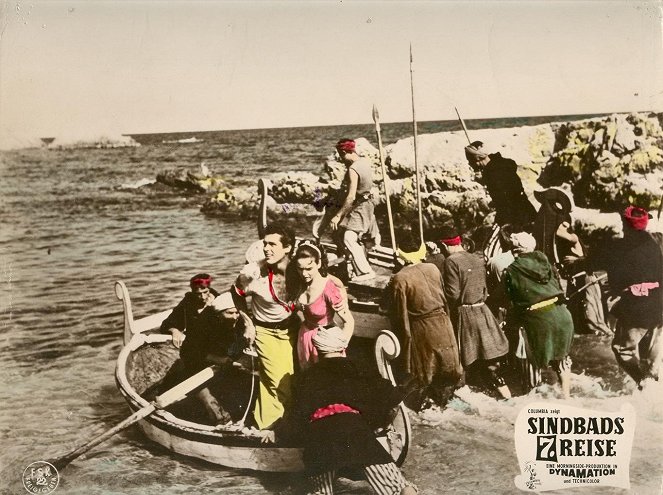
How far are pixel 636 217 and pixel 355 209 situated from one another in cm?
193

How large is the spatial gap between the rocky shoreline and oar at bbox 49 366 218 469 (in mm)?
1095

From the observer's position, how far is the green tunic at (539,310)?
4.41 metres

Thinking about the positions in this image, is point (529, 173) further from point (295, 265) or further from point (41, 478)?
point (41, 478)

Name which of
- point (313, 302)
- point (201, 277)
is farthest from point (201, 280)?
point (313, 302)

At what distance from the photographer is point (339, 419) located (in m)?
4.00

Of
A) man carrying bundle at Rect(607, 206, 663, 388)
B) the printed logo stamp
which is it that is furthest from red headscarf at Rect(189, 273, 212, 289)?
man carrying bundle at Rect(607, 206, 663, 388)

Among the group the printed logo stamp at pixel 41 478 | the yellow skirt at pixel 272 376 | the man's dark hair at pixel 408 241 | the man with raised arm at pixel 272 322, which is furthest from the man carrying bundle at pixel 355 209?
the printed logo stamp at pixel 41 478

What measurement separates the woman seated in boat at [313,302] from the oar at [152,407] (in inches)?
24.4

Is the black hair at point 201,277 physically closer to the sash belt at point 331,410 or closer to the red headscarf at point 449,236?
the sash belt at point 331,410

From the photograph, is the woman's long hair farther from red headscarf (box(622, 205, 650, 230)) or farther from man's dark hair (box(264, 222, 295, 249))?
red headscarf (box(622, 205, 650, 230))

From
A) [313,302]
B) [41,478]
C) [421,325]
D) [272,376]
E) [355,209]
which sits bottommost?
[41,478]

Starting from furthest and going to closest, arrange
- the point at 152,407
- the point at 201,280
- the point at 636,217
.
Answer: the point at 636,217 → the point at 201,280 → the point at 152,407

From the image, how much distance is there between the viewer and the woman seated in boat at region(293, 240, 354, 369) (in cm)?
419

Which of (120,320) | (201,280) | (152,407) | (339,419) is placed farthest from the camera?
(120,320)
